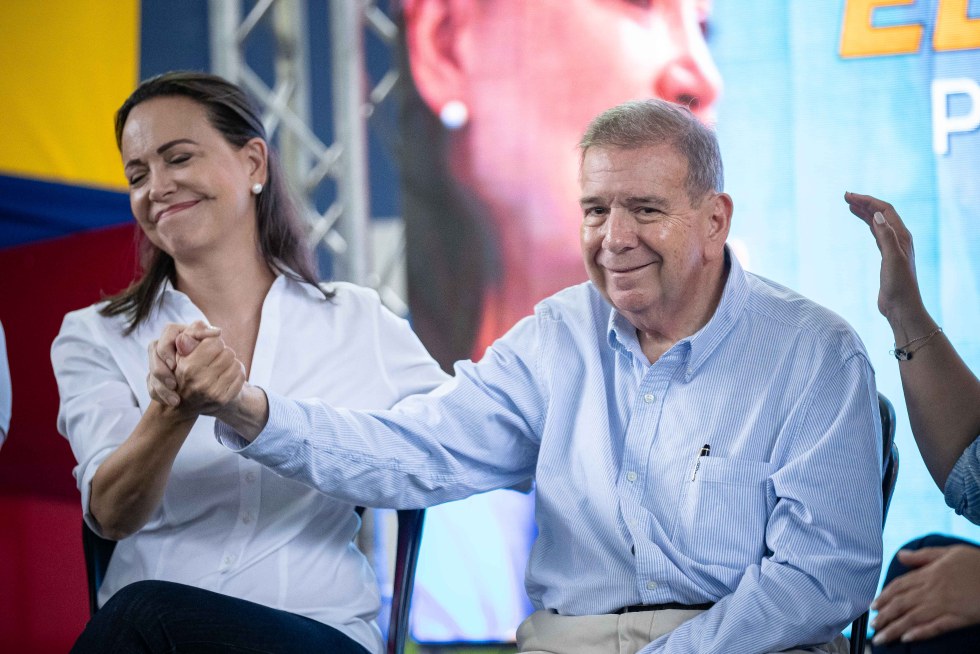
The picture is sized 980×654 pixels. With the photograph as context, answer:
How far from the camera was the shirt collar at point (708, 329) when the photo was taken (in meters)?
1.85

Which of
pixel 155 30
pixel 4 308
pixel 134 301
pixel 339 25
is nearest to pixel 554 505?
pixel 134 301

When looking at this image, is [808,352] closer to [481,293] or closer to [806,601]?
[806,601]

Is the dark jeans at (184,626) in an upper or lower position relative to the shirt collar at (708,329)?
lower

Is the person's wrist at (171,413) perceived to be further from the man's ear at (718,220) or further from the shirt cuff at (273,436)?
the man's ear at (718,220)

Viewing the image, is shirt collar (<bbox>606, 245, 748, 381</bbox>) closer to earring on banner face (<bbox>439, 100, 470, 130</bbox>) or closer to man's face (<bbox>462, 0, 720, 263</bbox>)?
man's face (<bbox>462, 0, 720, 263</bbox>)

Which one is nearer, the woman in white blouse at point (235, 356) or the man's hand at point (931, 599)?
the man's hand at point (931, 599)

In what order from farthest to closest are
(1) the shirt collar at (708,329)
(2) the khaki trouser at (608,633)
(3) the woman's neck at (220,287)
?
1. (3) the woman's neck at (220,287)
2. (1) the shirt collar at (708,329)
3. (2) the khaki trouser at (608,633)

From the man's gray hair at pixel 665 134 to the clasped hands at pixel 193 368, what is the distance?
2.51ft

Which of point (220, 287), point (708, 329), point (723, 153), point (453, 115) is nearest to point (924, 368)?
point (708, 329)

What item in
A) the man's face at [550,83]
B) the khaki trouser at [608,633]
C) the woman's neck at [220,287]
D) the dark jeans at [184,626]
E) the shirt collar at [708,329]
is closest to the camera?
the dark jeans at [184,626]

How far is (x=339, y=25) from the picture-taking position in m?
3.64

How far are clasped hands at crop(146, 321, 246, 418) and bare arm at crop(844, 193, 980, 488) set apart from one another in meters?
1.19

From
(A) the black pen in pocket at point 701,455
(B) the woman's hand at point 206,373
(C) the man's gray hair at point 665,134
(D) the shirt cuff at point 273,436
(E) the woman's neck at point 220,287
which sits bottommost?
(A) the black pen in pocket at point 701,455

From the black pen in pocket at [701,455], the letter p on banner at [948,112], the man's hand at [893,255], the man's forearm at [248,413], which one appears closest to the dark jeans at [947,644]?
the black pen in pocket at [701,455]
